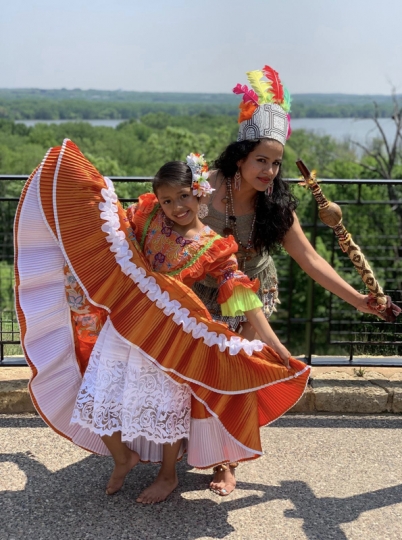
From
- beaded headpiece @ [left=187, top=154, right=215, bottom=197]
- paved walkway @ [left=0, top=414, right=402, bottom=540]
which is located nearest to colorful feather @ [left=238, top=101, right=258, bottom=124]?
beaded headpiece @ [left=187, top=154, right=215, bottom=197]

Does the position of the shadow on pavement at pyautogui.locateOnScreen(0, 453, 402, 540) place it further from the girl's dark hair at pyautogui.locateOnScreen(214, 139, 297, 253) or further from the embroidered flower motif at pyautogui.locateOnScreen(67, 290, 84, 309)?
the girl's dark hair at pyautogui.locateOnScreen(214, 139, 297, 253)

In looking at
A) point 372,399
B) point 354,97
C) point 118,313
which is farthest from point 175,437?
point 354,97

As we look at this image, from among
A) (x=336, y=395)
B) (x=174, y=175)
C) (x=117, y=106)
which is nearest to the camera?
(x=174, y=175)

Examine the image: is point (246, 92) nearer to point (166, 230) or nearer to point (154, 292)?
point (166, 230)

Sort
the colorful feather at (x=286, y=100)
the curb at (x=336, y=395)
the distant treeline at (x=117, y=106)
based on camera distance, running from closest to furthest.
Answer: the colorful feather at (x=286, y=100) → the curb at (x=336, y=395) → the distant treeline at (x=117, y=106)

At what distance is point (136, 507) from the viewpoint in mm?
2973

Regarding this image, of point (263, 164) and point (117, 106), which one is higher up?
point (117, 106)

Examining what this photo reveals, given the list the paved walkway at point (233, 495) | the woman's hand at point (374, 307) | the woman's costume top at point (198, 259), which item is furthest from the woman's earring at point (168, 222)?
the paved walkway at point (233, 495)

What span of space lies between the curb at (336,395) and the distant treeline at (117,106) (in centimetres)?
5249

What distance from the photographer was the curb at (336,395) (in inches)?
154

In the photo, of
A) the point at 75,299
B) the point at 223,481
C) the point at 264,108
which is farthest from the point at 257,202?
the point at 223,481

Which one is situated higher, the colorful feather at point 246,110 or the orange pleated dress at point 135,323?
the colorful feather at point 246,110

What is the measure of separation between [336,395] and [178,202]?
1.83m

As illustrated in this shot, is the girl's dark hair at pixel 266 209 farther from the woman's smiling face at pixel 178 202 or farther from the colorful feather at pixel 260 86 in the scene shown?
the woman's smiling face at pixel 178 202
